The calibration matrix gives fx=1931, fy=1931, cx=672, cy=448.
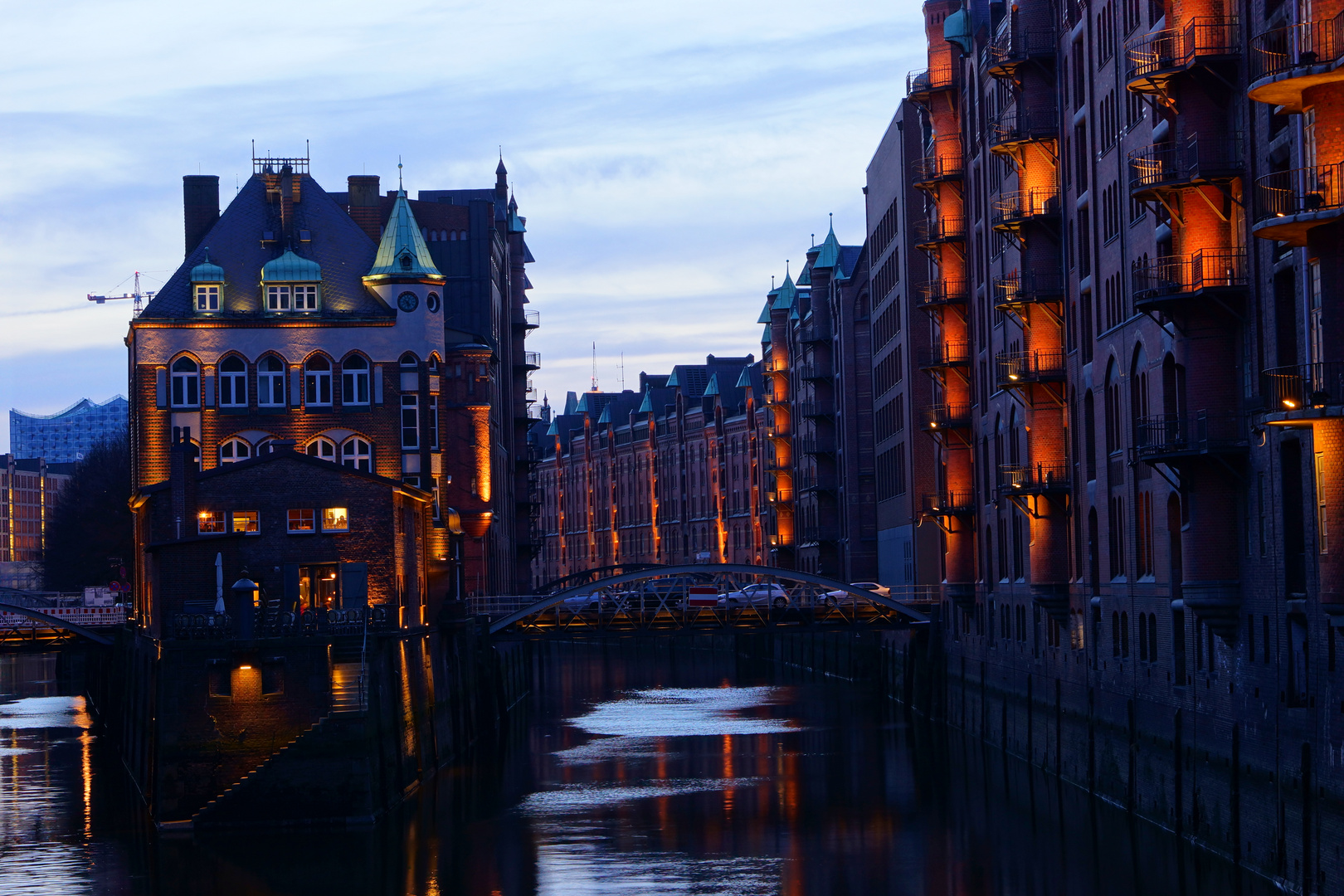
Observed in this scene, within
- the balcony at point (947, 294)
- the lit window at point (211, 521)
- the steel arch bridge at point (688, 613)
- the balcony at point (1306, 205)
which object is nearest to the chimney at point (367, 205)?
the steel arch bridge at point (688, 613)

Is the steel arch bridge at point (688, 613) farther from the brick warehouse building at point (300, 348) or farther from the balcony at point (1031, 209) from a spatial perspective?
the balcony at point (1031, 209)

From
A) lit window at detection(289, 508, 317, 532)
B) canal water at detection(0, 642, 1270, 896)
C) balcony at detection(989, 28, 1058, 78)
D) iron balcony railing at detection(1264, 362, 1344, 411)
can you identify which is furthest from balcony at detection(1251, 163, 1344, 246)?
lit window at detection(289, 508, 317, 532)

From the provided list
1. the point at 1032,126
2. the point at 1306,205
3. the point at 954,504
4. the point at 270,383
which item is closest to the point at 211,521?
the point at 270,383

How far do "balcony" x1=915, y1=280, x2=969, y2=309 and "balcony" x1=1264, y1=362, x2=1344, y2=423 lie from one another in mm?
38932

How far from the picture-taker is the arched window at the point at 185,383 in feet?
226

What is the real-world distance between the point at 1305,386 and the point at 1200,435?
557cm

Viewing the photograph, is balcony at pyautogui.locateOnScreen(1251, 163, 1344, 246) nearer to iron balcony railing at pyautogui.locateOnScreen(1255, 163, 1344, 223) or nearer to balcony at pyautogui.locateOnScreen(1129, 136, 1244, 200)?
iron balcony railing at pyautogui.locateOnScreen(1255, 163, 1344, 223)

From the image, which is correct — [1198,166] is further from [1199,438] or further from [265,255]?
[265,255]

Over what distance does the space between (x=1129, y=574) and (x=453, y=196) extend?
6737 cm

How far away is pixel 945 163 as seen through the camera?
242 ft

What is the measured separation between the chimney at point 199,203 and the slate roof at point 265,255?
126 inches

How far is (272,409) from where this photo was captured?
6919 centimetres

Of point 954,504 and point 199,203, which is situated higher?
point 199,203

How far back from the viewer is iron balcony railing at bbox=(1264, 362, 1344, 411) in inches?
1264
